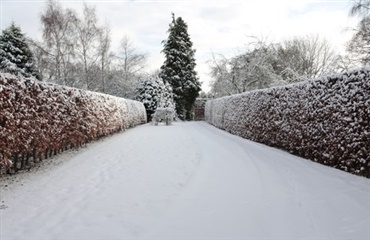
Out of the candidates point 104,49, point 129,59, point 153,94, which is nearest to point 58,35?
point 104,49

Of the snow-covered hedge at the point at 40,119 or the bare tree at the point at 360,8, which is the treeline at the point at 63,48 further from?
the bare tree at the point at 360,8

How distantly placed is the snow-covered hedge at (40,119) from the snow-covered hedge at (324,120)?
5.93 metres

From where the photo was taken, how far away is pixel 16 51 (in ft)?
80.5

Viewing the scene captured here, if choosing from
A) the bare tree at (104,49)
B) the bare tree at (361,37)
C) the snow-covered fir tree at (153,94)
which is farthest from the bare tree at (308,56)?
the bare tree at (104,49)

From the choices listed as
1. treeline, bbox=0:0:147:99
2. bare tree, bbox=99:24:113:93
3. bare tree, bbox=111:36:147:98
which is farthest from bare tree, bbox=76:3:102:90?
bare tree, bbox=111:36:147:98

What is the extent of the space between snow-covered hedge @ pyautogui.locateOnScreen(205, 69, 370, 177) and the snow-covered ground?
1.15 feet

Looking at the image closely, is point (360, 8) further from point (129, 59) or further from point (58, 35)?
point (129, 59)

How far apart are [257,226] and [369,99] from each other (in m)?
3.49

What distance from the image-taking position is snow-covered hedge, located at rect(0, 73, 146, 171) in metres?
5.10

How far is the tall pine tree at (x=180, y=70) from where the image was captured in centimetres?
3234

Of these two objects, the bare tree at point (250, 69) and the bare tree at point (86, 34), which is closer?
the bare tree at point (86, 34)

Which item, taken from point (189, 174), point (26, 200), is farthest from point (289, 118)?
point (26, 200)

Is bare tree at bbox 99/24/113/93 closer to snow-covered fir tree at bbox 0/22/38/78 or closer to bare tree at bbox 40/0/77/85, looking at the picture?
bare tree at bbox 40/0/77/85

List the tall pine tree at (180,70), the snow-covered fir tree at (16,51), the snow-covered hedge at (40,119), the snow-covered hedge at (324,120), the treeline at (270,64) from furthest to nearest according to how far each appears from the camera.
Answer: the tall pine tree at (180,70), the treeline at (270,64), the snow-covered fir tree at (16,51), the snow-covered hedge at (324,120), the snow-covered hedge at (40,119)
